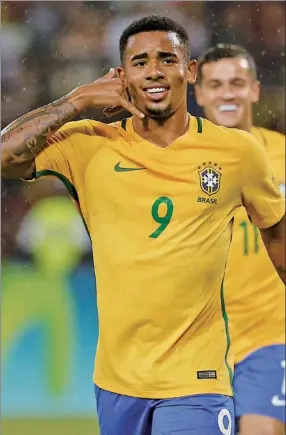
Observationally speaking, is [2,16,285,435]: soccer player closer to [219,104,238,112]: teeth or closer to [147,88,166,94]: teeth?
[147,88,166,94]: teeth

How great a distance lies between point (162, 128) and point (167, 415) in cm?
62

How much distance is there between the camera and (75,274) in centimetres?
363

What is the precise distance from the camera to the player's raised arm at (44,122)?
2.25 metres

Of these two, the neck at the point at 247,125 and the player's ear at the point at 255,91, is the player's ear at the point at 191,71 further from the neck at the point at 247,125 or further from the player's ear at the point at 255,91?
the player's ear at the point at 255,91

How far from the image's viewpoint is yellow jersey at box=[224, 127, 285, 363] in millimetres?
3203

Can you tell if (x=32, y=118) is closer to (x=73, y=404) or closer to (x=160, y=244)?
(x=160, y=244)

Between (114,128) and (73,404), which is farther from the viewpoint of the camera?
(73,404)

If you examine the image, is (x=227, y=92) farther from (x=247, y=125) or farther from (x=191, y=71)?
(x=191, y=71)

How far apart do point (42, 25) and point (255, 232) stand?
90 cm

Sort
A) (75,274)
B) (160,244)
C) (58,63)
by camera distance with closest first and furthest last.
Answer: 1. (160,244)
2. (58,63)
3. (75,274)

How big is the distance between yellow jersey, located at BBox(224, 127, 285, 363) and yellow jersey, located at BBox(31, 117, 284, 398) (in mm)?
840

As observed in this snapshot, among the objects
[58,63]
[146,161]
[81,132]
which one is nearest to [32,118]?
[81,132]

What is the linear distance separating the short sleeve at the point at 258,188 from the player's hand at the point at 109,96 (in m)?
Answer: 0.27

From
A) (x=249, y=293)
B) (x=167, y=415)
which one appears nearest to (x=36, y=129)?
(x=167, y=415)
